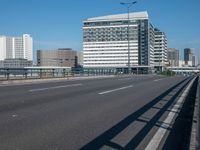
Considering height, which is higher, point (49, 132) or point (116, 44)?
point (116, 44)

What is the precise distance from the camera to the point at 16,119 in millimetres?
9758

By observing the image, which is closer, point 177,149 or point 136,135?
point 177,149

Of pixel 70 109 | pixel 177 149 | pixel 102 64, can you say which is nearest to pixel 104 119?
pixel 70 109

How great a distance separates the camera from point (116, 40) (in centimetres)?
16725

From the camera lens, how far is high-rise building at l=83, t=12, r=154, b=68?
538 ft

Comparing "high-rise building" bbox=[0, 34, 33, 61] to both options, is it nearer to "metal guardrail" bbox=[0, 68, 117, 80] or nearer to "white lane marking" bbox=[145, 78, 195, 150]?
"metal guardrail" bbox=[0, 68, 117, 80]

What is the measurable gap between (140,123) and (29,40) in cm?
18981

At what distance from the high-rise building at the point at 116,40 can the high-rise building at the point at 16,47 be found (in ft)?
101

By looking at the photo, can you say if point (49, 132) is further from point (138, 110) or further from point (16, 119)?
point (138, 110)

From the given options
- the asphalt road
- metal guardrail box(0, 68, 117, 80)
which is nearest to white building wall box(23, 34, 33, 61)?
metal guardrail box(0, 68, 117, 80)

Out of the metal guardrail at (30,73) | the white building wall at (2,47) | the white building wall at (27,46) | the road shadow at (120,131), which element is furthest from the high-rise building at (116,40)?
the road shadow at (120,131)

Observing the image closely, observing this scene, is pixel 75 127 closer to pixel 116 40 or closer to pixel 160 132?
pixel 160 132

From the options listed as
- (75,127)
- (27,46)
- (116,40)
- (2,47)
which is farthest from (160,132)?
(27,46)

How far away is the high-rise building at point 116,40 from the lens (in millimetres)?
164125
